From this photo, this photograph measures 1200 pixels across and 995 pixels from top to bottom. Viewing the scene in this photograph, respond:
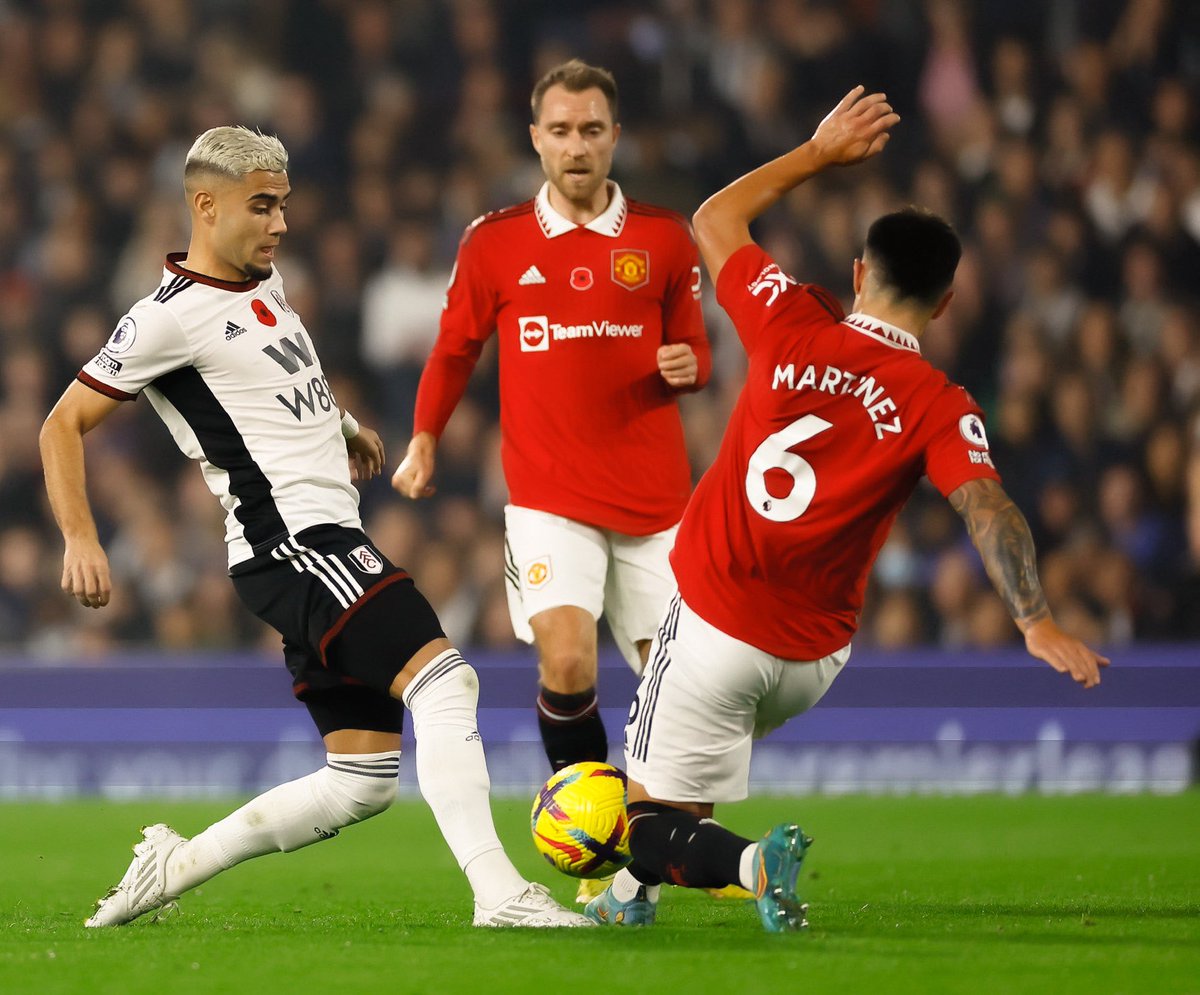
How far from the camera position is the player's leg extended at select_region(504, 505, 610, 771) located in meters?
6.01

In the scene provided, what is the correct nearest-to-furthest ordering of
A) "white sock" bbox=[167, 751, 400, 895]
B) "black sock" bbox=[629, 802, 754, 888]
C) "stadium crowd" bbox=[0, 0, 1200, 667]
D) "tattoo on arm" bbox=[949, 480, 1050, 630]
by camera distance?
"tattoo on arm" bbox=[949, 480, 1050, 630]
"black sock" bbox=[629, 802, 754, 888]
"white sock" bbox=[167, 751, 400, 895]
"stadium crowd" bbox=[0, 0, 1200, 667]

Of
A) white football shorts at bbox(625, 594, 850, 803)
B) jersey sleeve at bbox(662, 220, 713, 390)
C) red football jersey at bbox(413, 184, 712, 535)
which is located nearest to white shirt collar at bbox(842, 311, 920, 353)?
white football shorts at bbox(625, 594, 850, 803)

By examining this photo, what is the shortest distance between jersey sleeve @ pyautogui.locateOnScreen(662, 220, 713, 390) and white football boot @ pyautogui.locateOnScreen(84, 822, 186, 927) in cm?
245

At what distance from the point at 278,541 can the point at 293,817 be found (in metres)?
0.74

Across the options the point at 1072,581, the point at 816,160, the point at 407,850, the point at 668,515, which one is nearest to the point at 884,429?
the point at 816,160

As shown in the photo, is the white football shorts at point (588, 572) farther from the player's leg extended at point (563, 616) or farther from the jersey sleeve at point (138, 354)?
the jersey sleeve at point (138, 354)

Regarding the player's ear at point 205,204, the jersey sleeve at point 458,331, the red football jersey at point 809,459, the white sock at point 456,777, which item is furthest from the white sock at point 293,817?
the jersey sleeve at point 458,331

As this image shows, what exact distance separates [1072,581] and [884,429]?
19.2ft

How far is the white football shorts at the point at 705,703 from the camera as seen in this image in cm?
472

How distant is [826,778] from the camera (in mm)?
9336

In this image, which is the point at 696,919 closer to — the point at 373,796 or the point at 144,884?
the point at 373,796

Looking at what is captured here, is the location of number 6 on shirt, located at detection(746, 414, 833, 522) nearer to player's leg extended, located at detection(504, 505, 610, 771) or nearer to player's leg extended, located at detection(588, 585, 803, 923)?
player's leg extended, located at detection(588, 585, 803, 923)

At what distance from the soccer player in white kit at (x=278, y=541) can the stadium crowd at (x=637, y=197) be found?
5.34m

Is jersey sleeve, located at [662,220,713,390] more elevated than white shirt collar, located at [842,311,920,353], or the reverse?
jersey sleeve, located at [662,220,713,390]
